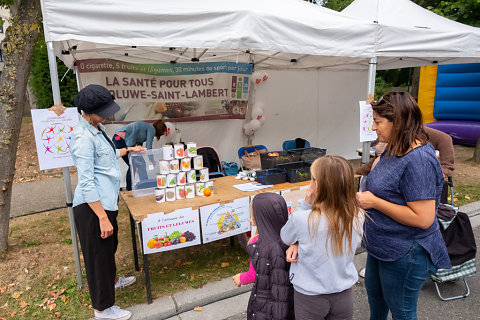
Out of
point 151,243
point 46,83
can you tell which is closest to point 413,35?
point 151,243

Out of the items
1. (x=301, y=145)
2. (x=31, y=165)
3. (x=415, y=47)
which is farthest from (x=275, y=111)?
(x=31, y=165)

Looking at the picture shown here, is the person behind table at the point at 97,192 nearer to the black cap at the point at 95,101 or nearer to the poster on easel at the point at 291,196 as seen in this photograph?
the black cap at the point at 95,101

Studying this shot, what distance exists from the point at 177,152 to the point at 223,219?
0.74m

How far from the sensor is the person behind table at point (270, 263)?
154 cm

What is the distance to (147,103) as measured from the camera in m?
5.62

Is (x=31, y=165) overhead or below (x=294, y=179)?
below

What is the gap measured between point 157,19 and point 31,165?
696 cm

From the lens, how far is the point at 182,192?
2.89 m

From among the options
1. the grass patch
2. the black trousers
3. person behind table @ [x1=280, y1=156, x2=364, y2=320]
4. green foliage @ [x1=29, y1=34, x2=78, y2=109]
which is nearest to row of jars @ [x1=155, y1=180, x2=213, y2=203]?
the black trousers

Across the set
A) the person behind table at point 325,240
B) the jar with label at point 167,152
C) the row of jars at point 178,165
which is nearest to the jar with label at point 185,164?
the row of jars at point 178,165

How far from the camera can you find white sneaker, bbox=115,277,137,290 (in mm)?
2871

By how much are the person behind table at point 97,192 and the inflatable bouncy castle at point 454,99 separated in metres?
9.08

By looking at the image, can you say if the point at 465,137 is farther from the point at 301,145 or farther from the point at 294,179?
the point at 294,179

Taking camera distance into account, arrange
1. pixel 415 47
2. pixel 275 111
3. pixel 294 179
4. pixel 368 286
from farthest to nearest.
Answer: pixel 275 111 → pixel 415 47 → pixel 294 179 → pixel 368 286
